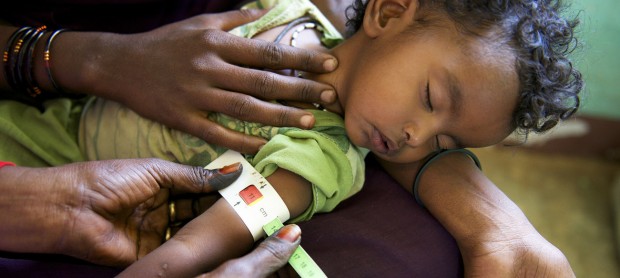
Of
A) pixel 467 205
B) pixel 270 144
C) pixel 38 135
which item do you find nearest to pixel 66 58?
pixel 38 135

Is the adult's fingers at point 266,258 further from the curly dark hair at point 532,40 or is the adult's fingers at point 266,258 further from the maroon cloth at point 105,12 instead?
the maroon cloth at point 105,12

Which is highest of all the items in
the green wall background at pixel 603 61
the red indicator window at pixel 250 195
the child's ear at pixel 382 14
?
the child's ear at pixel 382 14

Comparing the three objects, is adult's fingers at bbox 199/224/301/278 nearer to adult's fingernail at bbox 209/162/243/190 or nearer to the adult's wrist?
adult's fingernail at bbox 209/162/243/190

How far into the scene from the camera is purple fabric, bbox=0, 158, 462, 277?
1.12 metres

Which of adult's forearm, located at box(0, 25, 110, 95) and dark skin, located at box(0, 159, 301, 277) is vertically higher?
adult's forearm, located at box(0, 25, 110, 95)

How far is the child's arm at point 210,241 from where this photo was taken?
3.38 ft

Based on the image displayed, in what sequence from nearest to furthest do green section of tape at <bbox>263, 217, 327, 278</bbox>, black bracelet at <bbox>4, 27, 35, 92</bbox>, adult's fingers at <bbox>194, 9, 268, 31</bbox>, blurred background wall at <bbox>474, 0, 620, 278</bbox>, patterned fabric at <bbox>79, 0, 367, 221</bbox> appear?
green section of tape at <bbox>263, 217, 327, 278</bbox> < patterned fabric at <bbox>79, 0, 367, 221</bbox> < black bracelet at <bbox>4, 27, 35, 92</bbox> < adult's fingers at <bbox>194, 9, 268, 31</bbox> < blurred background wall at <bbox>474, 0, 620, 278</bbox>

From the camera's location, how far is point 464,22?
1197 mm

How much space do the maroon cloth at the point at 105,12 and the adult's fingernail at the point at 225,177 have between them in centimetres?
60

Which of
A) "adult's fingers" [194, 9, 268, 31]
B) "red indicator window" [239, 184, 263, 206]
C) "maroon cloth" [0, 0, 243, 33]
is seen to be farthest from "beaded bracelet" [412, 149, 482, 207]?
"maroon cloth" [0, 0, 243, 33]

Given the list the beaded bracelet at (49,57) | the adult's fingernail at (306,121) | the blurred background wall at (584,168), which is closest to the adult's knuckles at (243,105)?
the adult's fingernail at (306,121)

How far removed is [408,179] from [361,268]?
31cm

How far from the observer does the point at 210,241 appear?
3.55 ft

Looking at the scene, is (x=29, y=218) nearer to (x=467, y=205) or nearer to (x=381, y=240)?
(x=381, y=240)
